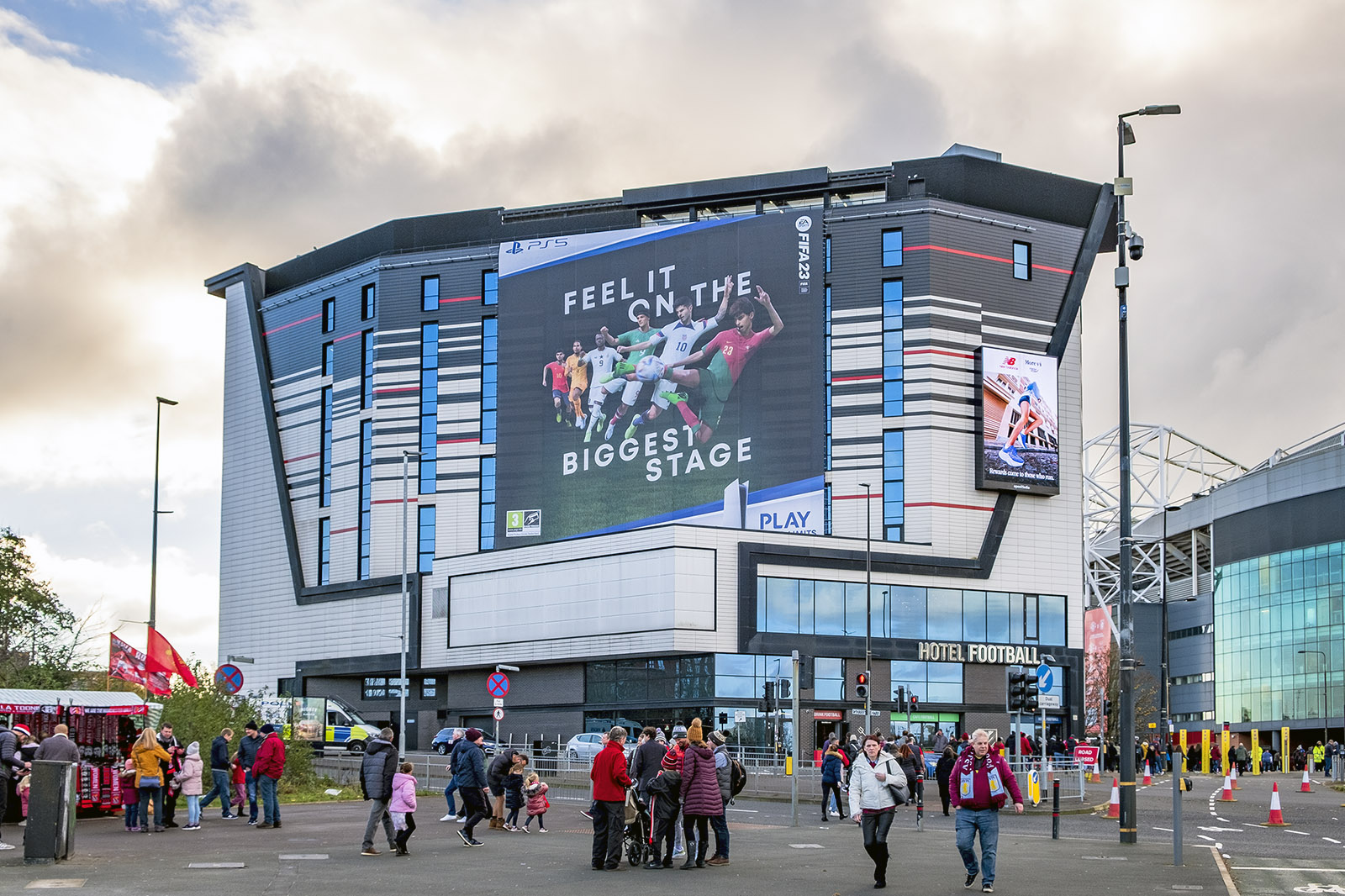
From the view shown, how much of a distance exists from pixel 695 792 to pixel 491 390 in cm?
6846

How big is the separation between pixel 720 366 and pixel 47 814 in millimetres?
62512

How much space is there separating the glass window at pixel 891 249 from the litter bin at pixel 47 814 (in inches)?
2521

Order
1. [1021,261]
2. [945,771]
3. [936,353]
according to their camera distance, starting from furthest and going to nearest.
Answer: [1021,261]
[936,353]
[945,771]

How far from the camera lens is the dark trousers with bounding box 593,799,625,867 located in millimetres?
20859

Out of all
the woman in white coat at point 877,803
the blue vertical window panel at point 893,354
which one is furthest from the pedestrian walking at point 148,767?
the blue vertical window panel at point 893,354

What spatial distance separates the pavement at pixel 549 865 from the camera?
60.5 ft

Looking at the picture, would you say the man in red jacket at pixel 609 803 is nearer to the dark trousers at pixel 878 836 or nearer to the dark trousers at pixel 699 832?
the dark trousers at pixel 699 832

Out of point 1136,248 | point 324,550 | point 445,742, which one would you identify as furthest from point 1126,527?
point 324,550

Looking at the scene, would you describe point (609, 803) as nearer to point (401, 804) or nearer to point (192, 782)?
point (401, 804)

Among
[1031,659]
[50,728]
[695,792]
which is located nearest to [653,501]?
[1031,659]

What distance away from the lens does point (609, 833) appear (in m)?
21.0

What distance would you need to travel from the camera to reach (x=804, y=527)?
78.2m

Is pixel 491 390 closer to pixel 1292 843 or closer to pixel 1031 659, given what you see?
pixel 1031 659

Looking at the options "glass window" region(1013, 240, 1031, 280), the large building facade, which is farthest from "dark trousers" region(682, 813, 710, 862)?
"glass window" region(1013, 240, 1031, 280)
